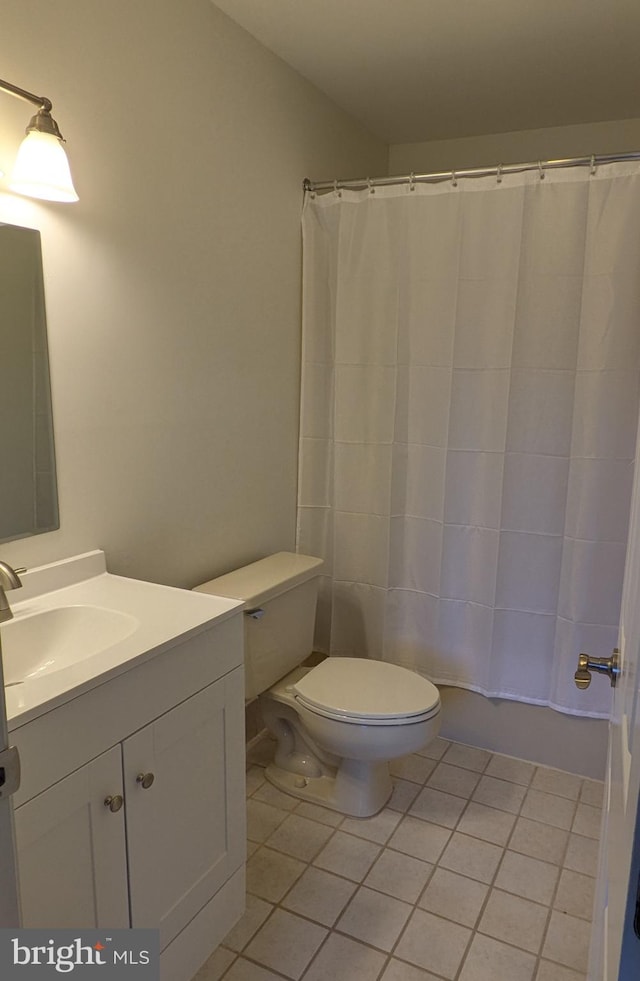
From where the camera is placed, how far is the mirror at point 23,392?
56.2 inches

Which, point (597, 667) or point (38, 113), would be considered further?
point (38, 113)

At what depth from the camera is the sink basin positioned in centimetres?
138

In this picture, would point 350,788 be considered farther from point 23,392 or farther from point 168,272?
point 168,272

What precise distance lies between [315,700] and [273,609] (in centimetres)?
30

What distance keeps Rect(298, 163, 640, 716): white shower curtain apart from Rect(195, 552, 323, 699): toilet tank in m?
0.31

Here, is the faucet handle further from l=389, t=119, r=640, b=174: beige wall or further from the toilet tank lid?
l=389, t=119, r=640, b=174: beige wall

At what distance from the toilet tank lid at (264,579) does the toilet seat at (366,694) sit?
31 cm

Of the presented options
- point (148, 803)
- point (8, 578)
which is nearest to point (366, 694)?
point (148, 803)

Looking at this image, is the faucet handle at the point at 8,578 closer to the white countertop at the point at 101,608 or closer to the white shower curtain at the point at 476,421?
the white countertop at the point at 101,608

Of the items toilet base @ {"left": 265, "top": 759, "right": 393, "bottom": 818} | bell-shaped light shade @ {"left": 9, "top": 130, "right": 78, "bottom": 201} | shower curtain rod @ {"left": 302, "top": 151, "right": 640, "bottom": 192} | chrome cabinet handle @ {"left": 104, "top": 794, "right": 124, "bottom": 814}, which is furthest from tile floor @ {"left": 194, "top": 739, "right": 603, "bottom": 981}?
shower curtain rod @ {"left": 302, "top": 151, "right": 640, "bottom": 192}

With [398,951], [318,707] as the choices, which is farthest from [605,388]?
[398,951]

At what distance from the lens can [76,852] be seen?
47.1 inches

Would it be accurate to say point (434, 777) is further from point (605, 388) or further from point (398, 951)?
point (605, 388)

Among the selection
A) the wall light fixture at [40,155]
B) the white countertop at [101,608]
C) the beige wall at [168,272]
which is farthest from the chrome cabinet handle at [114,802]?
the wall light fixture at [40,155]
